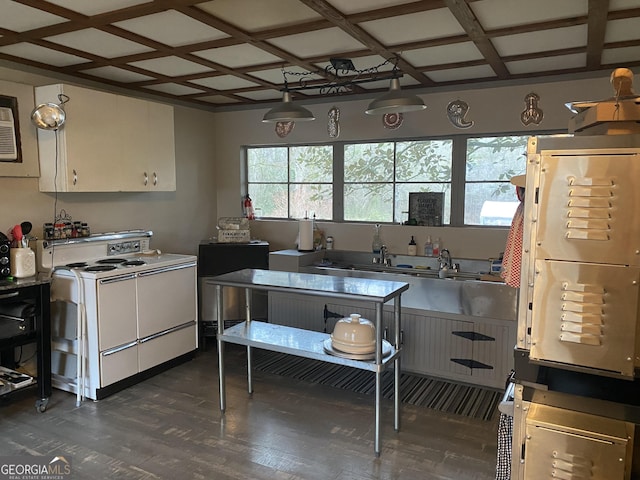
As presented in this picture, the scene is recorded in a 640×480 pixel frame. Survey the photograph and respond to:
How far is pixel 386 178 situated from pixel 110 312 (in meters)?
2.68

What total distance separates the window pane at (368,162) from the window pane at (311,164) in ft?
0.68

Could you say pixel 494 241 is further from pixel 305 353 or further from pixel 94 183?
pixel 94 183

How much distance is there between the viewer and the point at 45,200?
3.78 m

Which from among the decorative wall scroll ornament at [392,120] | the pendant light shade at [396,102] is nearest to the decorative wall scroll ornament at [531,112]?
the decorative wall scroll ornament at [392,120]

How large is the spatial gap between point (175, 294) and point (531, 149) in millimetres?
3188

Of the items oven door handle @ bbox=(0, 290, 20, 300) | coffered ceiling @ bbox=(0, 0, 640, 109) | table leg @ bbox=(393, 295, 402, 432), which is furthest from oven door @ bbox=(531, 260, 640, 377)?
oven door handle @ bbox=(0, 290, 20, 300)

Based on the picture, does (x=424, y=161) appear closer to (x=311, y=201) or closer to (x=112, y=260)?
(x=311, y=201)

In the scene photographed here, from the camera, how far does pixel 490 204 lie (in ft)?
13.9

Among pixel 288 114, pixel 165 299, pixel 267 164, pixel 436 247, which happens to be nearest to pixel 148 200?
pixel 165 299

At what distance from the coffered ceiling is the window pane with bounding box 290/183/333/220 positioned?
4.13 feet

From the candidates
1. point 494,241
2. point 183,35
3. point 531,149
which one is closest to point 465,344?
point 494,241

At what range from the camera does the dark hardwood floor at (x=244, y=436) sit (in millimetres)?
2629

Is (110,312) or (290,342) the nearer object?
(290,342)

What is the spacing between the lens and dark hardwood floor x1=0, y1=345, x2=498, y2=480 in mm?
2629
